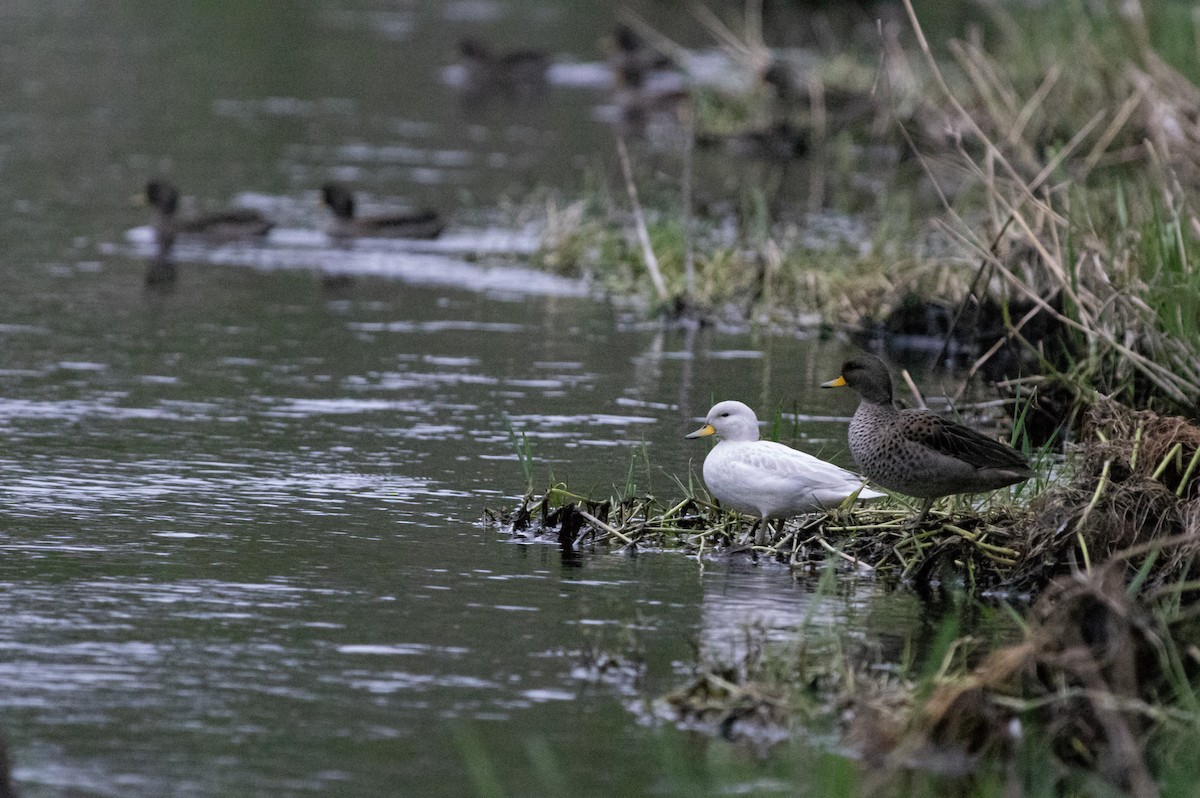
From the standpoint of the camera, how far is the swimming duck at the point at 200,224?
18.7 metres

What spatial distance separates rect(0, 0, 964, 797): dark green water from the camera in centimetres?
659

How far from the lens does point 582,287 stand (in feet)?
57.6

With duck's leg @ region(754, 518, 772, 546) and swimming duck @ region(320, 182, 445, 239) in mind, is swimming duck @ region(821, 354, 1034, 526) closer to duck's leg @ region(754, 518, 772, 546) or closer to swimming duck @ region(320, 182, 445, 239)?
duck's leg @ region(754, 518, 772, 546)

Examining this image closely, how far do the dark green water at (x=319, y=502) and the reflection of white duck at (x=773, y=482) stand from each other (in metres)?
0.30

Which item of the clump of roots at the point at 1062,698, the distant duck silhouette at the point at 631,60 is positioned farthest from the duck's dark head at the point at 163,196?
the distant duck silhouette at the point at 631,60

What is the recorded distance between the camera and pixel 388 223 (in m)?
19.1

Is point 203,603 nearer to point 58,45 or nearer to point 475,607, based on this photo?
point 475,607

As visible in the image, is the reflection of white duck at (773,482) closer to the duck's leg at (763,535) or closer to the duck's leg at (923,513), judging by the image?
the duck's leg at (763,535)

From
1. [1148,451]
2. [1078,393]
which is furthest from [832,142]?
[1148,451]

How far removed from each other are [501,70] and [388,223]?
13.9 metres

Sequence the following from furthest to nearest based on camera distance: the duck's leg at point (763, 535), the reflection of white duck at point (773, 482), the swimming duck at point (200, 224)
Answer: the swimming duck at point (200, 224), the duck's leg at point (763, 535), the reflection of white duck at point (773, 482)

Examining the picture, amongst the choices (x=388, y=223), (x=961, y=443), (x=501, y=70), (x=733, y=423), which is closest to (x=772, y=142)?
(x=501, y=70)

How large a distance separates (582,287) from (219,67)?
54.6 ft

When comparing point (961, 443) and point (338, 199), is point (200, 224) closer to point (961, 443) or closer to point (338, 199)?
point (338, 199)
